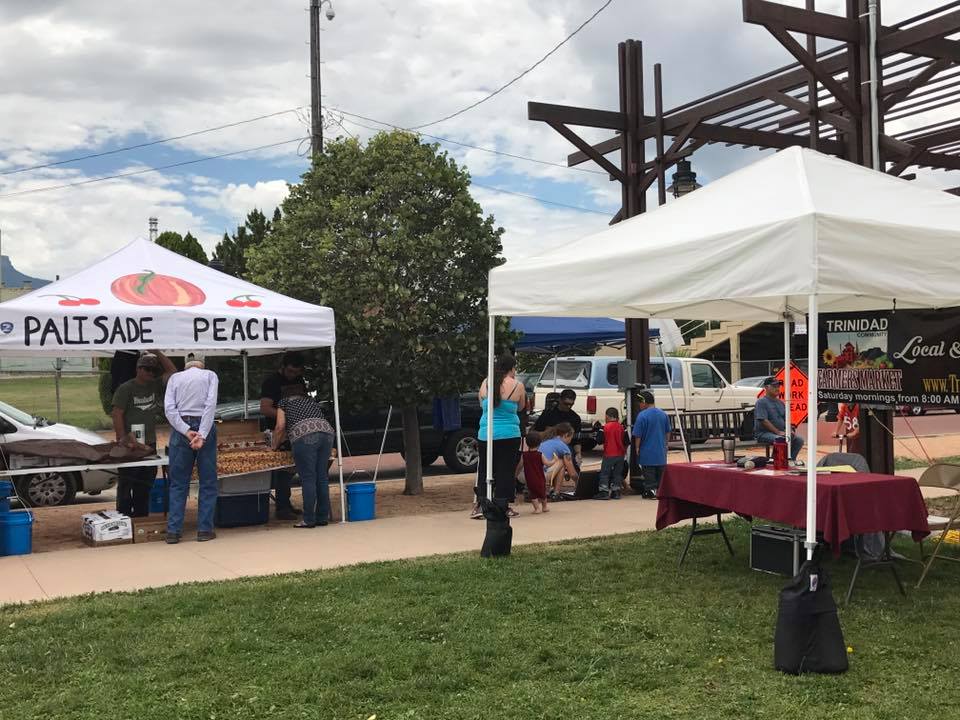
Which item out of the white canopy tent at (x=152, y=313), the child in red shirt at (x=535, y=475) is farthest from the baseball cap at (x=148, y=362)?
the child in red shirt at (x=535, y=475)

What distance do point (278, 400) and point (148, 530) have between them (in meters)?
2.00

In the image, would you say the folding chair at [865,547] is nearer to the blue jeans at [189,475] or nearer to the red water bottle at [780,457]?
the red water bottle at [780,457]

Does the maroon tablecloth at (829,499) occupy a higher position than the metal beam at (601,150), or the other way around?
the metal beam at (601,150)

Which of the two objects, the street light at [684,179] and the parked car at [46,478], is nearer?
the street light at [684,179]

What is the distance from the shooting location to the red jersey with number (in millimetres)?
11859

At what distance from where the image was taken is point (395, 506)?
11.6 m

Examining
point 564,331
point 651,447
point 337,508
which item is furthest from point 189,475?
point 564,331

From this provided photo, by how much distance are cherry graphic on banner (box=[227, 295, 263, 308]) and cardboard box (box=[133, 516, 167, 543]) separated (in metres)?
2.30

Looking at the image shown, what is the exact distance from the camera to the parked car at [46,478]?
11.9 m

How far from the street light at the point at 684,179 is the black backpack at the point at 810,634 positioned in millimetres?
7048

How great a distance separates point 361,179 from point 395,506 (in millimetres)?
4019

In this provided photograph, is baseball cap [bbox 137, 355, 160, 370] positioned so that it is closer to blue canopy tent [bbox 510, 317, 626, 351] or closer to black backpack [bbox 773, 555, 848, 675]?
black backpack [bbox 773, 555, 848, 675]

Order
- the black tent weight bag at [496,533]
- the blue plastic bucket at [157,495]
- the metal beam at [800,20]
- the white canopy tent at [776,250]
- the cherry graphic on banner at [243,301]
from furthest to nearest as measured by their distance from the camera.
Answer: the blue plastic bucket at [157,495] < the cherry graphic on banner at [243,301] < the metal beam at [800,20] < the black tent weight bag at [496,533] < the white canopy tent at [776,250]

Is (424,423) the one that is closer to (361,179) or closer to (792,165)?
(361,179)
